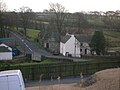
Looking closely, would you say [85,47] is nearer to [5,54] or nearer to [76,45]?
[76,45]

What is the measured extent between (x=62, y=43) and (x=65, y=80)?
37.4 metres

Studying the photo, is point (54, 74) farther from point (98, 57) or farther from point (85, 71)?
point (98, 57)

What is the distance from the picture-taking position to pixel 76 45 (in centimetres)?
6438

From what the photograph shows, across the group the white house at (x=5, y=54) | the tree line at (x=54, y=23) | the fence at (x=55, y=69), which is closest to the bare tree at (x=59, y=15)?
the tree line at (x=54, y=23)

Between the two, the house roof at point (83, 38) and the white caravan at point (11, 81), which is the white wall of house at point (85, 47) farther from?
the white caravan at point (11, 81)

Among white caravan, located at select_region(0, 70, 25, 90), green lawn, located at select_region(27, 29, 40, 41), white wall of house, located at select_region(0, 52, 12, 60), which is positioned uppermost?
white caravan, located at select_region(0, 70, 25, 90)

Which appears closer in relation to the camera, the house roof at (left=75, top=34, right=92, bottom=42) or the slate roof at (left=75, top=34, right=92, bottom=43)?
the slate roof at (left=75, top=34, right=92, bottom=43)

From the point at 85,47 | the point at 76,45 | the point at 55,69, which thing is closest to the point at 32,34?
the point at 76,45

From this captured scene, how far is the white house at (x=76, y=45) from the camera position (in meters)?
63.6

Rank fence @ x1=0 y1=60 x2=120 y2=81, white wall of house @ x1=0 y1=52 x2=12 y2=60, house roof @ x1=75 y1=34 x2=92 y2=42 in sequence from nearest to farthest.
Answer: fence @ x1=0 y1=60 x2=120 y2=81 → white wall of house @ x1=0 y1=52 x2=12 y2=60 → house roof @ x1=75 y1=34 x2=92 y2=42

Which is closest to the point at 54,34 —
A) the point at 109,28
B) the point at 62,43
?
the point at 62,43

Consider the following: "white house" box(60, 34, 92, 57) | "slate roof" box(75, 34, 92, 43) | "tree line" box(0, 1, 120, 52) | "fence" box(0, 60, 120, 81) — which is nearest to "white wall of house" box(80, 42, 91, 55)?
"white house" box(60, 34, 92, 57)

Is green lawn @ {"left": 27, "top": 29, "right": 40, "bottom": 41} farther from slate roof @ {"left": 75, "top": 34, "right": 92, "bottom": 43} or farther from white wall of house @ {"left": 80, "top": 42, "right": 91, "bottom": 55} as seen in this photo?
white wall of house @ {"left": 80, "top": 42, "right": 91, "bottom": 55}

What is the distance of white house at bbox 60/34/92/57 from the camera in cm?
6363
